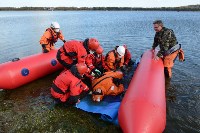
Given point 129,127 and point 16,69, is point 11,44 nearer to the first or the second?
point 16,69

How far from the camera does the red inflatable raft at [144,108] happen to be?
3961mm

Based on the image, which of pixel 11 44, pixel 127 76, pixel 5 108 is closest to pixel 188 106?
pixel 127 76

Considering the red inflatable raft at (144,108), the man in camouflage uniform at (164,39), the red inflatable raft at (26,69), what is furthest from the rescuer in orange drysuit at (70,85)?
the man in camouflage uniform at (164,39)

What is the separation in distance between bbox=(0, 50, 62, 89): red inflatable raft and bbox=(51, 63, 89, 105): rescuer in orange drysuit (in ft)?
5.65

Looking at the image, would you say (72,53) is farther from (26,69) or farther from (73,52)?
(26,69)

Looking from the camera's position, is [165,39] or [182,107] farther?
[165,39]

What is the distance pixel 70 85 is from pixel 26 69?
2.27 m

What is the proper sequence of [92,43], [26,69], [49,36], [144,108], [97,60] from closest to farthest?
[144,108] → [92,43] → [26,69] → [97,60] → [49,36]

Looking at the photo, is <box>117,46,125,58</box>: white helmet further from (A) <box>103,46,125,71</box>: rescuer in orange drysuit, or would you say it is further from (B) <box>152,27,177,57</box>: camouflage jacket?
(B) <box>152,27,177,57</box>: camouflage jacket

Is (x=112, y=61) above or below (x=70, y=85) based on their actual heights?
above

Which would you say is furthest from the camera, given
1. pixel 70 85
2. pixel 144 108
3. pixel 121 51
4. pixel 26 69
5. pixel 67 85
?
pixel 26 69

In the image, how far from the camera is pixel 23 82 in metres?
7.10

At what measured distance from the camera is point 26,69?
7059mm

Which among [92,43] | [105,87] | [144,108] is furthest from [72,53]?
[144,108]
